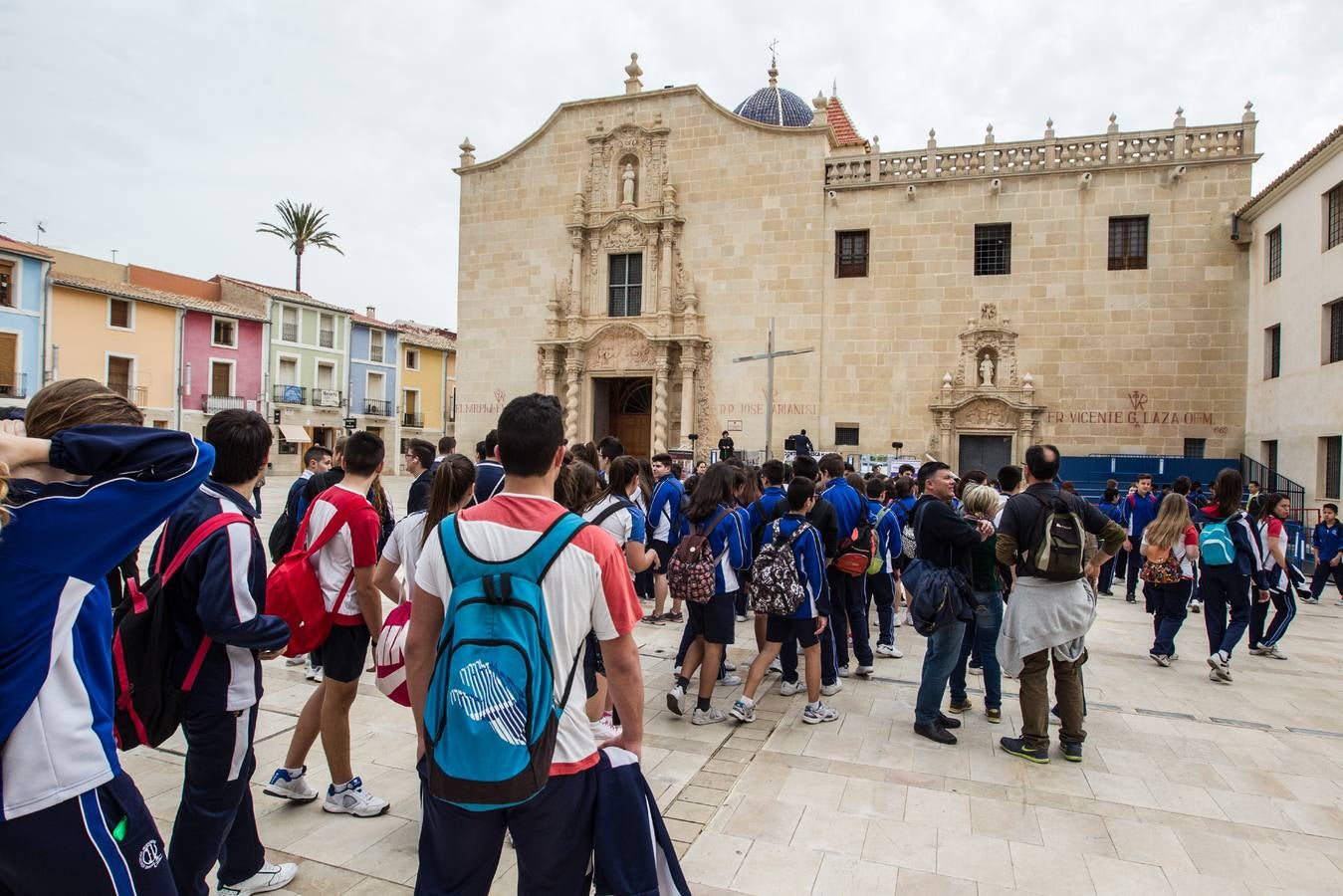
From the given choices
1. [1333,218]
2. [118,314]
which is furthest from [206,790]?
[118,314]

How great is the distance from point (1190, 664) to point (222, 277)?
4222 cm

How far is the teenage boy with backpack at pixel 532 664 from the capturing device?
2059mm

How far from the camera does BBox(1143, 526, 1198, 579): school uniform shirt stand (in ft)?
23.4

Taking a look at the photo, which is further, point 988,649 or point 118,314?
point 118,314

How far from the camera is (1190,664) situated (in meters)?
7.30

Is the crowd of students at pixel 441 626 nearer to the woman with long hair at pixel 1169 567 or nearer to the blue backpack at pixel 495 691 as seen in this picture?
the blue backpack at pixel 495 691

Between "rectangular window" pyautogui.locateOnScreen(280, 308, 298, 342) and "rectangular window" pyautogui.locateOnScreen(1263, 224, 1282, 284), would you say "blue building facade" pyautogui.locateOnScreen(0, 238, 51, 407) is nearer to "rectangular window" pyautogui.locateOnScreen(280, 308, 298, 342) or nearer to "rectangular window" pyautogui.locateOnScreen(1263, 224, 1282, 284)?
"rectangular window" pyautogui.locateOnScreen(280, 308, 298, 342)

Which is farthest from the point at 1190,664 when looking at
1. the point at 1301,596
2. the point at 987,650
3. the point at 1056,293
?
the point at 1056,293

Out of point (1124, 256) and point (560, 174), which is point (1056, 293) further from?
point (560, 174)

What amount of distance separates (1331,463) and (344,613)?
17837 mm

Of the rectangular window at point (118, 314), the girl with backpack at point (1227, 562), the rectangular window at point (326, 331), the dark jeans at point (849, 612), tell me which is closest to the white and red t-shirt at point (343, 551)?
the dark jeans at point (849, 612)

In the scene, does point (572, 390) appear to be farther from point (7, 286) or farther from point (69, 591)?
point (7, 286)

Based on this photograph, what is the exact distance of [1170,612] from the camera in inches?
285

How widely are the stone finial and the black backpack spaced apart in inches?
898
